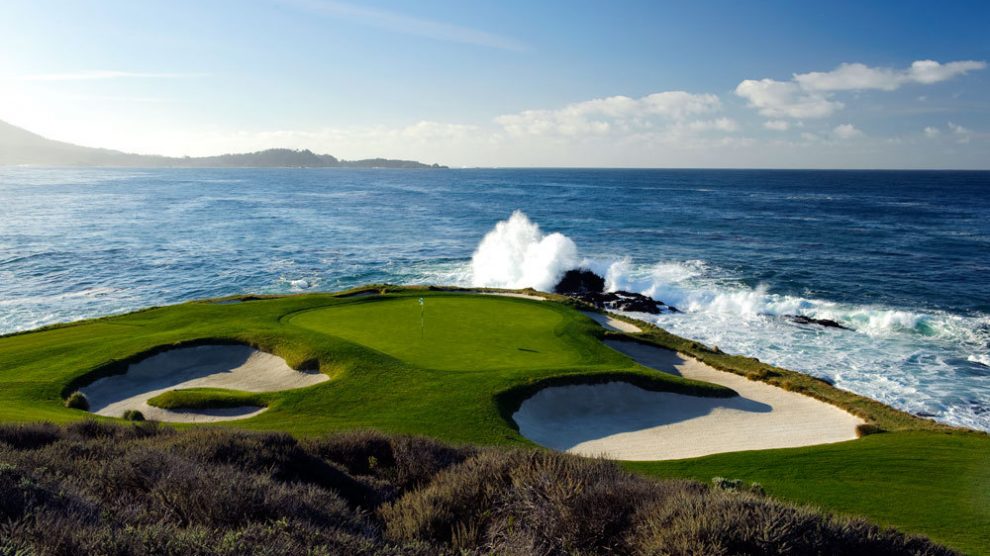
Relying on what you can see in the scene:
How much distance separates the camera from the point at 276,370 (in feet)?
66.0

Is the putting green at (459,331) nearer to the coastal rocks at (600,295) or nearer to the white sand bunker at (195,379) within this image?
the white sand bunker at (195,379)

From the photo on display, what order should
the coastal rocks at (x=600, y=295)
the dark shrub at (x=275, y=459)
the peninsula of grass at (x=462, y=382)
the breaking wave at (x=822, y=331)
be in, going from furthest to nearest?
the coastal rocks at (x=600, y=295) < the breaking wave at (x=822, y=331) < the peninsula of grass at (x=462, y=382) < the dark shrub at (x=275, y=459)

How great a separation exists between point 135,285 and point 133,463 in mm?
44512

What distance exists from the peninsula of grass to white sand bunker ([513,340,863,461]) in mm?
507

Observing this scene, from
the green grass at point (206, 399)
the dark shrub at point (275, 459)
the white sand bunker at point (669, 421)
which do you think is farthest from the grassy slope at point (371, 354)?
the dark shrub at point (275, 459)

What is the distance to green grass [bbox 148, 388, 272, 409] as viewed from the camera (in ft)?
56.4

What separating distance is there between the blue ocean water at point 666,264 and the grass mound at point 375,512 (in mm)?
20497

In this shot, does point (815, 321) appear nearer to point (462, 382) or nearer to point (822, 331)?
point (822, 331)

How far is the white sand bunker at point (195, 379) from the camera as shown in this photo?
17062mm

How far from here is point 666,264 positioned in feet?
176

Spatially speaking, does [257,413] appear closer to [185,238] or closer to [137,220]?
[185,238]

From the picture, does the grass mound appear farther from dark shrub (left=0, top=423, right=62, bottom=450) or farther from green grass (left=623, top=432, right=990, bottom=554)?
green grass (left=623, top=432, right=990, bottom=554)

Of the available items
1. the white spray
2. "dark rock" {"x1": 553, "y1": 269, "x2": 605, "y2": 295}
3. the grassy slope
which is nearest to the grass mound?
the grassy slope

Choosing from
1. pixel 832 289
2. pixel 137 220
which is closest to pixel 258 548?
pixel 832 289
